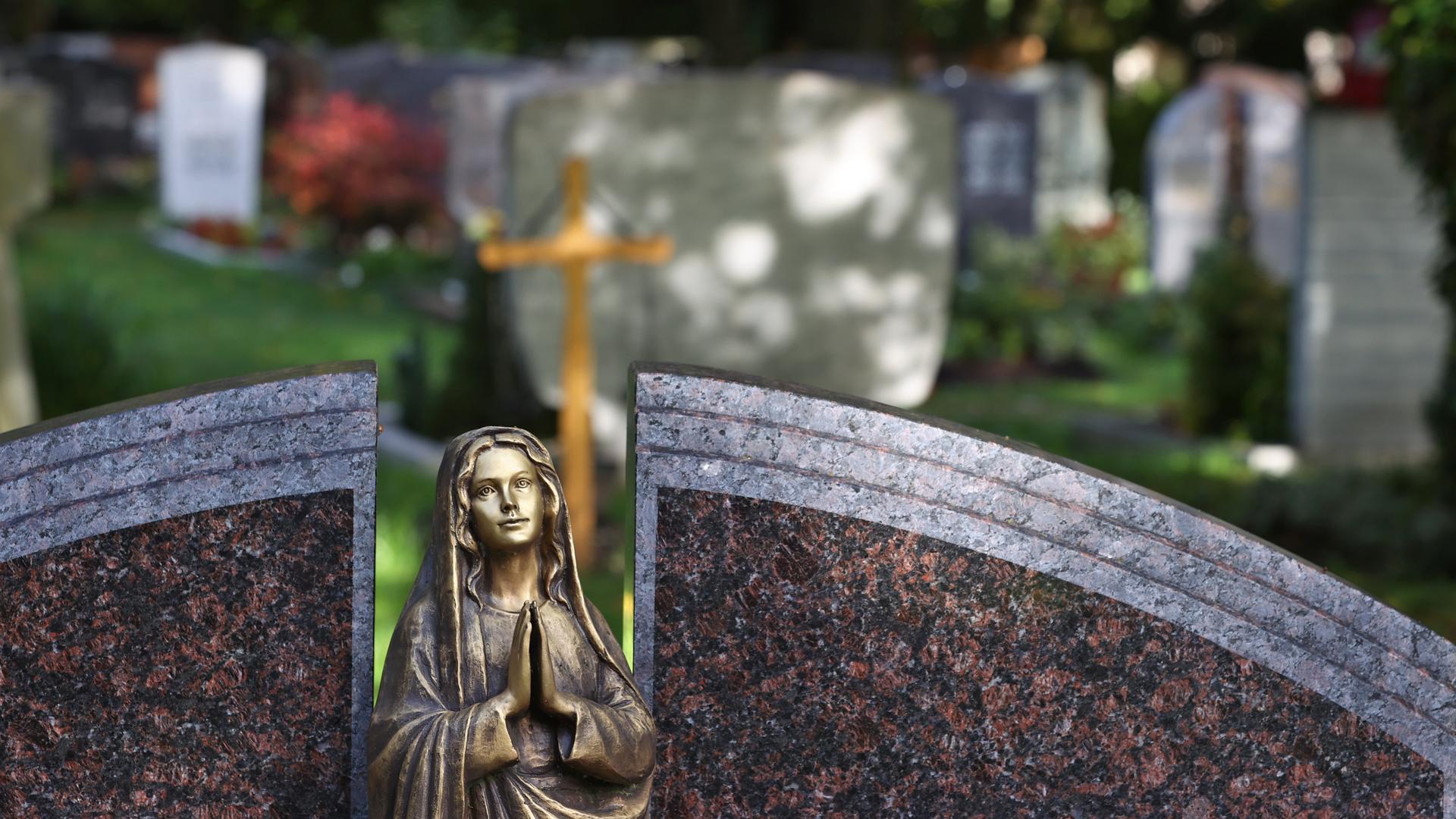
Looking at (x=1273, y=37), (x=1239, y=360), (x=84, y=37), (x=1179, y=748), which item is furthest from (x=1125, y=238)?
(x=84, y=37)

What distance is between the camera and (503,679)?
263cm

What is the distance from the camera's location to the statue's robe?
8.36 feet

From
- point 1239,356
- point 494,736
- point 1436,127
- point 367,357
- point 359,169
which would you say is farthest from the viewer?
point 359,169

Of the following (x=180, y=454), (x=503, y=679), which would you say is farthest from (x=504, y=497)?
(x=180, y=454)

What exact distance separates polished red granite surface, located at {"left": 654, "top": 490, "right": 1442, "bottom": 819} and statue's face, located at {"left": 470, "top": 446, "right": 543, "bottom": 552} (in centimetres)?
35

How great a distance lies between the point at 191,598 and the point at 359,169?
13571mm

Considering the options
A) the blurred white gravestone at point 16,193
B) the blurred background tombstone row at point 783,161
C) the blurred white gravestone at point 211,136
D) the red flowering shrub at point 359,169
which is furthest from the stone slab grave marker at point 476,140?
the blurred white gravestone at point 16,193

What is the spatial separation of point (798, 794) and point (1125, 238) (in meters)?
13.2

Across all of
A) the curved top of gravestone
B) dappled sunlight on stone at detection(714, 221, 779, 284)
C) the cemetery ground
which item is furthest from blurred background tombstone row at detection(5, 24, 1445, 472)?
the curved top of gravestone

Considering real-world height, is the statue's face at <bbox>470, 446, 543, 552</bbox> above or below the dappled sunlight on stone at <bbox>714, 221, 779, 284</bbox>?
above

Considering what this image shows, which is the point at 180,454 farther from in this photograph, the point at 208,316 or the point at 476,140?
the point at 476,140

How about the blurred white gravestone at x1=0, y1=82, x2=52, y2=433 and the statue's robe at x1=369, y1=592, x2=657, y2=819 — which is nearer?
the statue's robe at x1=369, y1=592, x2=657, y2=819

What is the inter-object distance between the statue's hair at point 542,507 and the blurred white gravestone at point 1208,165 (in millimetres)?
12264

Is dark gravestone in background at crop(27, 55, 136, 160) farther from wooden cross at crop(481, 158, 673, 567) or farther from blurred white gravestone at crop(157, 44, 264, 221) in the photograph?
wooden cross at crop(481, 158, 673, 567)
